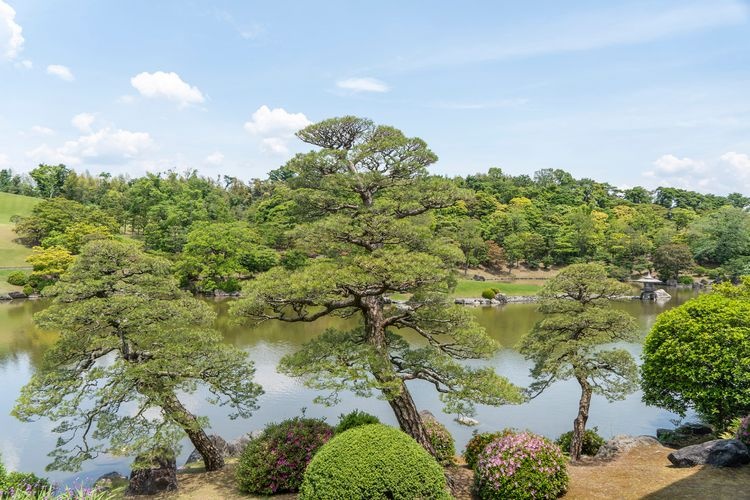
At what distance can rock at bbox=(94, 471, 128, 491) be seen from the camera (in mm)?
9316

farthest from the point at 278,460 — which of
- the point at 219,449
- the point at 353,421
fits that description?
the point at 219,449

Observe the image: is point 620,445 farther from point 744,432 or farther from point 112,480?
point 112,480

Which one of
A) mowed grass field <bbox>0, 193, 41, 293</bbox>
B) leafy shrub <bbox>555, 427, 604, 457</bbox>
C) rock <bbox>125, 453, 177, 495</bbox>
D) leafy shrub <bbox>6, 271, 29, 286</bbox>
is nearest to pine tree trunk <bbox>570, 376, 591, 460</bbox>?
leafy shrub <bbox>555, 427, 604, 457</bbox>

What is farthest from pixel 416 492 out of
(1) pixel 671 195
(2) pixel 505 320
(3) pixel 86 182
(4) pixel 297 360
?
(1) pixel 671 195

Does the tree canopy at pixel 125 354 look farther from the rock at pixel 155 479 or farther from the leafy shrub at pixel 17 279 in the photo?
the leafy shrub at pixel 17 279

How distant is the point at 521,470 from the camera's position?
7.34 m

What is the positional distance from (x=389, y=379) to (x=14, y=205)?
72.5 m

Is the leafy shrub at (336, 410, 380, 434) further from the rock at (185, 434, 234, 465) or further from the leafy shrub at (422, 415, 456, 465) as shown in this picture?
the rock at (185, 434, 234, 465)

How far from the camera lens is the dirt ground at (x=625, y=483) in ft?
24.5

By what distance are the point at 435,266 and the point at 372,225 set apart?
4.11 feet

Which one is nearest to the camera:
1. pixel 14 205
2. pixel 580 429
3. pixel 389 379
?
pixel 389 379

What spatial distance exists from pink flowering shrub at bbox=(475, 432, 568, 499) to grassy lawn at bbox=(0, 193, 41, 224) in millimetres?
67649

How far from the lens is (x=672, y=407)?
1092 centimetres

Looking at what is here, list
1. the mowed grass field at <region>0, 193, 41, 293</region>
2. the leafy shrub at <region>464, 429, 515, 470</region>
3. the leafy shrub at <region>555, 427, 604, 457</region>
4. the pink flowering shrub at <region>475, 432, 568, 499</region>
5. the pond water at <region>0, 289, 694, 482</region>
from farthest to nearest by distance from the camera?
Answer: the mowed grass field at <region>0, 193, 41, 293</region> < the pond water at <region>0, 289, 694, 482</region> < the leafy shrub at <region>555, 427, 604, 457</region> < the leafy shrub at <region>464, 429, 515, 470</region> < the pink flowering shrub at <region>475, 432, 568, 499</region>
